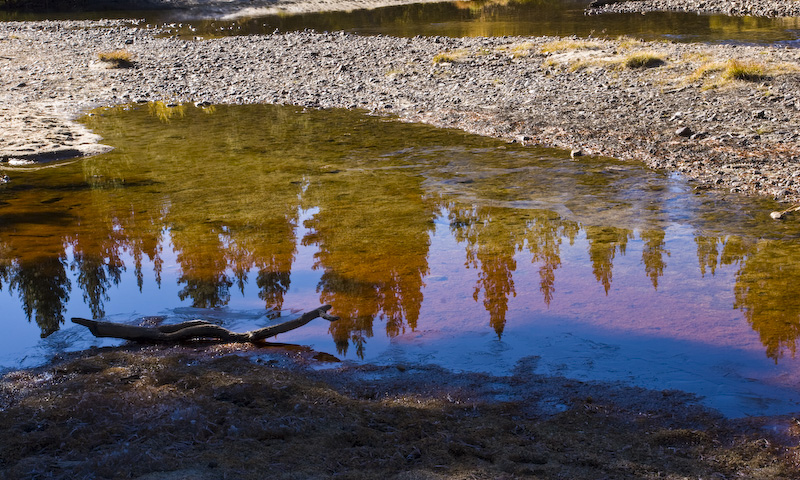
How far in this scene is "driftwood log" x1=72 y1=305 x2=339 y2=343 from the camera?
6.96 meters

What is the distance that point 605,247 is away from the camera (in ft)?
29.9

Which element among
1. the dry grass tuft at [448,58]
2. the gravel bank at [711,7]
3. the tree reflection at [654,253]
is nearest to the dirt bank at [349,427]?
the tree reflection at [654,253]

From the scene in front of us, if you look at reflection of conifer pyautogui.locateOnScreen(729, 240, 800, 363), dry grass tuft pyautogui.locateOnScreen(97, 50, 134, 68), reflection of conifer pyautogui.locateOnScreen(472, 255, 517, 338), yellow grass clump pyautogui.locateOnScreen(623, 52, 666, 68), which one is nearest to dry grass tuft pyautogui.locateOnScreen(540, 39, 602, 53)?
yellow grass clump pyautogui.locateOnScreen(623, 52, 666, 68)

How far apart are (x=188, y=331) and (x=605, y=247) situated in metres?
5.20

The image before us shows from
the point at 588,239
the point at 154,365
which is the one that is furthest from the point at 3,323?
the point at 588,239

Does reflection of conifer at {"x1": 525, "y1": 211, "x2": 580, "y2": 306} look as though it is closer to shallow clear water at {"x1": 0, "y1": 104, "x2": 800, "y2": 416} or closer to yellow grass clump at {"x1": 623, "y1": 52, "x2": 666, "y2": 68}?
shallow clear water at {"x1": 0, "y1": 104, "x2": 800, "y2": 416}

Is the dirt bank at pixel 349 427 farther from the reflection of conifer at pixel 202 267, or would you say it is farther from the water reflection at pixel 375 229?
the reflection of conifer at pixel 202 267

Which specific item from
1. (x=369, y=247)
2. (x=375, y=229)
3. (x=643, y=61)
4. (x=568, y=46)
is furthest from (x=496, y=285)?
(x=568, y=46)

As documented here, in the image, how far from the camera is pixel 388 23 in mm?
39812

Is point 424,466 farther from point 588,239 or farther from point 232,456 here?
point 588,239

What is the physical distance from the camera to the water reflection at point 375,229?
26.1 feet

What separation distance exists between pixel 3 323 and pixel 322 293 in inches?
135

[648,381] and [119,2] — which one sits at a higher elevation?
[119,2]

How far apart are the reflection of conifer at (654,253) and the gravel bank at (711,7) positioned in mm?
29962
